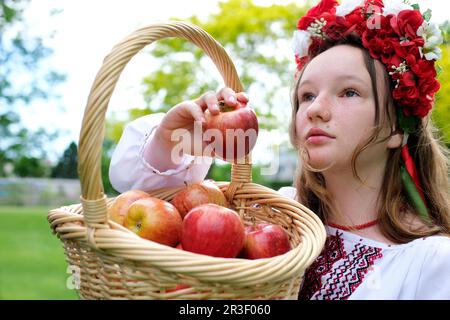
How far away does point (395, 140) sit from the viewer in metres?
1.61

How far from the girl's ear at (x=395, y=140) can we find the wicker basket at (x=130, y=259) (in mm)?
576

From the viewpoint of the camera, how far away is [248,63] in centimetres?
898

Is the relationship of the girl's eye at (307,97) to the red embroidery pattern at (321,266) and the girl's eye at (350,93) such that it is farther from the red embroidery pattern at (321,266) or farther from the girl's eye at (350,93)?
the red embroidery pattern at (321,266)

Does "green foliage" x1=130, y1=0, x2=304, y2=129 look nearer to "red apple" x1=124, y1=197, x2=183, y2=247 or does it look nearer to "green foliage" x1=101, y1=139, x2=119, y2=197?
"green foliage" x1=101, y1=139, x2=119, y2=197

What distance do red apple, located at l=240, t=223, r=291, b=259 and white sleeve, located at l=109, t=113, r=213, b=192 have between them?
450 millimetres

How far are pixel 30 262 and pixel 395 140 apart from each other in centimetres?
677

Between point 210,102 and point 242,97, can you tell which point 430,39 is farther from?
point 210,102

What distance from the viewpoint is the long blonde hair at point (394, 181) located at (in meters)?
1.50

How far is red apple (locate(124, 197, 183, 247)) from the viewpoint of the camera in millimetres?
1210

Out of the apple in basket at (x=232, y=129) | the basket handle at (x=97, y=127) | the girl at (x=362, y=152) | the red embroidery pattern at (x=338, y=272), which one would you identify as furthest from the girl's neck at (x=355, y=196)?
the basket handle at (x=97, y=127)

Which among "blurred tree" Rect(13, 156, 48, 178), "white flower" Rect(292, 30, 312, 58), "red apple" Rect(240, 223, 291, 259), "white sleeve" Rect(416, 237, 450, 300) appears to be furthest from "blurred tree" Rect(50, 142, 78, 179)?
"white sleeve" Rect(416, 237, 450, 300)

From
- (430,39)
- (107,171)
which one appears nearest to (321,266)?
(430,39)
